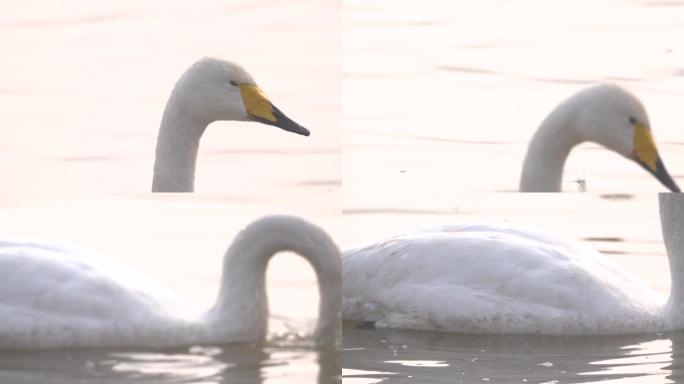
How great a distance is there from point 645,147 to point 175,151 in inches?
43.9

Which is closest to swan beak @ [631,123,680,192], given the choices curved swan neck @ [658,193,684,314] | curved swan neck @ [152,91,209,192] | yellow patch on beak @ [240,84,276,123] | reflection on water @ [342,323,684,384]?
curved swan neck @ [658,193,684,314]

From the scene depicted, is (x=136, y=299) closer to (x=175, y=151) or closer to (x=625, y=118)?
(x=175, y=151)

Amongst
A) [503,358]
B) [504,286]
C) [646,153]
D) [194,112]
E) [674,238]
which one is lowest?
[503,358]

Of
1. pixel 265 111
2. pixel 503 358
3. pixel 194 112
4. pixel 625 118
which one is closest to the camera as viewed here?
pixel 265 111

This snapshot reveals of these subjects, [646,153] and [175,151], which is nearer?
[175,151]

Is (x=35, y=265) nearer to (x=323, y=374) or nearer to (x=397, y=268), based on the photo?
(x=323, y=374)

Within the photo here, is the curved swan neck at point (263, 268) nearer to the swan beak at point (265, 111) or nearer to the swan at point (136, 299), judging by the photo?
the swan at point (136, 299)

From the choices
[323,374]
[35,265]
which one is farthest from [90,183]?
[323,374]

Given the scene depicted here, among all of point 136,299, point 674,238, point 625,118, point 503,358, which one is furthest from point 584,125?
point 136,299

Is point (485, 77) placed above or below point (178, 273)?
above

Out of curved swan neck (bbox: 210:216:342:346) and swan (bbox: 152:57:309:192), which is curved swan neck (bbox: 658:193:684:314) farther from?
swan (bbox: 152:57:309:192)

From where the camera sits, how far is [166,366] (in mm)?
3611

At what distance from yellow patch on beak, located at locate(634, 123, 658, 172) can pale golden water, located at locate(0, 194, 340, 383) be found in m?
0.74

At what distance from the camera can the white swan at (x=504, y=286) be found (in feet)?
14.9
